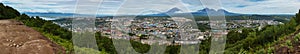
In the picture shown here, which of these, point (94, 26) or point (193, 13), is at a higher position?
point (193, 13)

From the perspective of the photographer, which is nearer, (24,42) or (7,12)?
(24,42)

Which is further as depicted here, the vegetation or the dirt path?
the vegetation

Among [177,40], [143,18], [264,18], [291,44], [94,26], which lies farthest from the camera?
[264,18]

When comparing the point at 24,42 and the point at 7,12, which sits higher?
the point at 24,42

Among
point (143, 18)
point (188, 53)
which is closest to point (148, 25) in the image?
point (143, 18)

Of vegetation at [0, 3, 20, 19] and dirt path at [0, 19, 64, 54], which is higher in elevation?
dirt path at [0, 19, 64, 54]

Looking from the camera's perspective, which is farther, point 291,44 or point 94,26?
point 94,26

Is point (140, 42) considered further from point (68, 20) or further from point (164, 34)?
point (68, 20)

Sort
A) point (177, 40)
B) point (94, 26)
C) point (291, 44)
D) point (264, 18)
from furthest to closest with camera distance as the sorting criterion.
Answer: point (264, 18) < point (94, 26) < point (177, 40) < point (291, 44)
